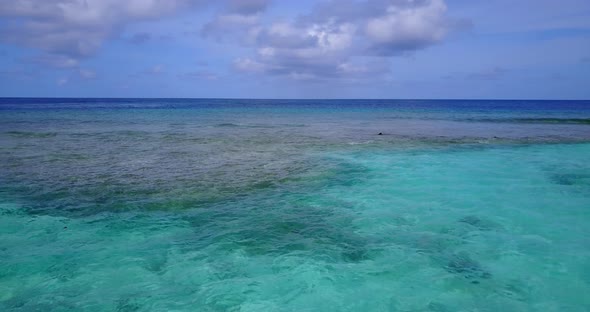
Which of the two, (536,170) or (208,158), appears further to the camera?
(208,158)

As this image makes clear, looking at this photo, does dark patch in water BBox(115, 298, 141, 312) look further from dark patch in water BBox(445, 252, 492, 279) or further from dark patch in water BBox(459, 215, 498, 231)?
dark patch in water BBox(459, 215, 498, 231)

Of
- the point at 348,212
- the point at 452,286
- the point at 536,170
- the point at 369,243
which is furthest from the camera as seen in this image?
the point at 536,170

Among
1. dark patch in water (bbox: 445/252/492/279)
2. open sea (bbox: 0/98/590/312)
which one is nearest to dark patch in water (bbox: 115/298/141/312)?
open sea (bbox: 0/98/590/312)

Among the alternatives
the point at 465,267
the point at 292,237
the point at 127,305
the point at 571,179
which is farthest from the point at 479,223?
the point at 127,305

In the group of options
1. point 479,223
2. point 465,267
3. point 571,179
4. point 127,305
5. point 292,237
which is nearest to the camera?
point 127,305

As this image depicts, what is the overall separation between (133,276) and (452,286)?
607cm

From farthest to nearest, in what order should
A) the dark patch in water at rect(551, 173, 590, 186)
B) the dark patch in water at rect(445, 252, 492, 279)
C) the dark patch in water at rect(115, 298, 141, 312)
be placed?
the dark patch in water at rect(551, 173, 590, 186), the dark patch in water at rect(445, 252, 492, 279), the dark patch in water at rect(115, 298, 141, 312)

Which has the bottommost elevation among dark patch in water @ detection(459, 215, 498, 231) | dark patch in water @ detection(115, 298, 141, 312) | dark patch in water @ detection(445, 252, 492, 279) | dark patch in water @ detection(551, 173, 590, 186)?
dark patch in water @ detection(115, 298, 141, 312)

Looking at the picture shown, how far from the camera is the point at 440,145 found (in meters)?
26.1

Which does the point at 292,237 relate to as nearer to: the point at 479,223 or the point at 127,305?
the point at 127,305

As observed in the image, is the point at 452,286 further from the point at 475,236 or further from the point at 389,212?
the point at 389,212

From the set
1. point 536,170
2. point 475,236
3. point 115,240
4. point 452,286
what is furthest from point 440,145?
point 115,240

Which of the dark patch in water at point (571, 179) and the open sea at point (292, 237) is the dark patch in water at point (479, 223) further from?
the dark patch in water at point (571, 179)

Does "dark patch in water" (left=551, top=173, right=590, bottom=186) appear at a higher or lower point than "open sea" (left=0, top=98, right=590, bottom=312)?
higher
